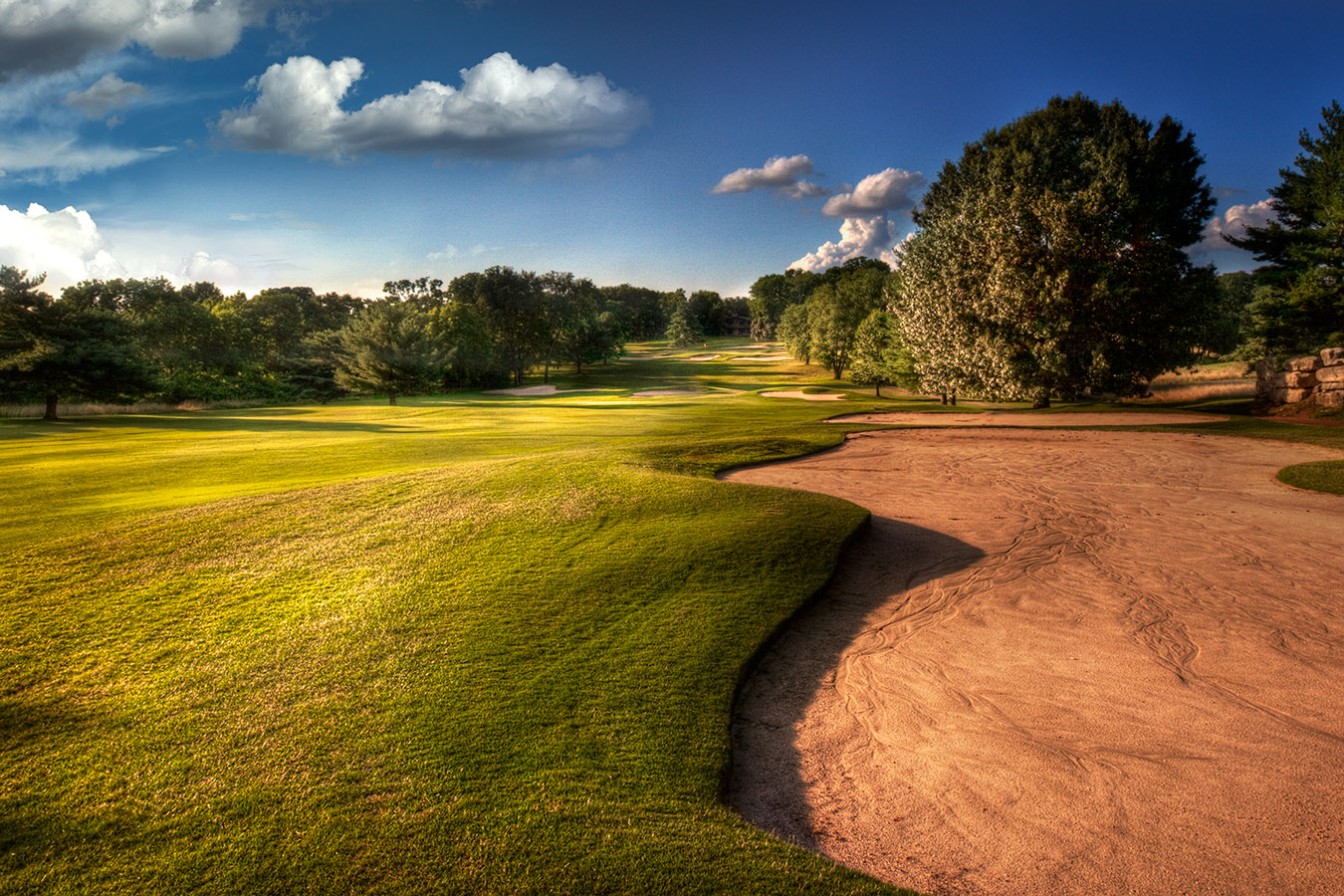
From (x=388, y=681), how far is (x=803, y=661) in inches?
163

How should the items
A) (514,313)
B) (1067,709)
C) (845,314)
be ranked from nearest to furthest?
(1067,709) → (845,314) → (514,313)

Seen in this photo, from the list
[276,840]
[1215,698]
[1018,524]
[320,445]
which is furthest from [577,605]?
[320,445]

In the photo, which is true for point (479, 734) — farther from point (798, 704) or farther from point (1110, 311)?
point (1110, 311)

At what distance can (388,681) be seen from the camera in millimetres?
5055

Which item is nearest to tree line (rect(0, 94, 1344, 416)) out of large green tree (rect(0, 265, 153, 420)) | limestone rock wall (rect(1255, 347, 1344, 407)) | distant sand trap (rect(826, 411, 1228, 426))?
large green tree (rect(0, 265, 153, 420))

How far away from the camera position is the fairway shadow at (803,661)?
4539mm

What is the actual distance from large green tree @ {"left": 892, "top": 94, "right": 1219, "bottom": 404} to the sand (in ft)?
58.8

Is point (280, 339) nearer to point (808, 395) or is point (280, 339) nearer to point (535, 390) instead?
point (535, 390)

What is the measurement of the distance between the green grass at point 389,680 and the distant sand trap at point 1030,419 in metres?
17.2

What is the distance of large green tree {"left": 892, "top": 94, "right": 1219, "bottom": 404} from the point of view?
27.0 m

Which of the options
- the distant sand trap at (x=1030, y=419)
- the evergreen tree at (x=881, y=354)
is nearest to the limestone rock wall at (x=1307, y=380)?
the distant sand trap at (x=1030, y=419)

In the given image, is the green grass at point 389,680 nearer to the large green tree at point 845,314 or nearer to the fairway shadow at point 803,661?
the fairway shadow at point 803,661

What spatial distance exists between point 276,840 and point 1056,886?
4.61m

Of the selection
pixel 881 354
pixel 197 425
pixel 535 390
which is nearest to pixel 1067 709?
pixel 197 425
